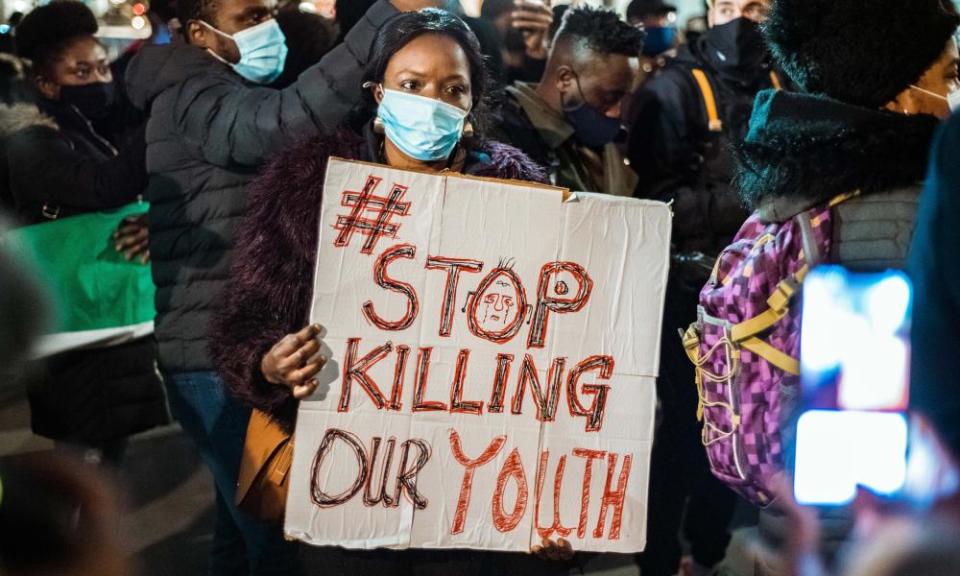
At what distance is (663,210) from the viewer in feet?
9.14

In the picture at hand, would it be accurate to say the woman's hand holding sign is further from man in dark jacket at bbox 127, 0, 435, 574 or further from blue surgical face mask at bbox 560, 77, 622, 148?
blue surgical face mask at bbox 560, 77, 622, 148

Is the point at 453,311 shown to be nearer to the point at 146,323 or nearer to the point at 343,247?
the point at 343,247

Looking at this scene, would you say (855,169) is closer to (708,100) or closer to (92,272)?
(708,100)

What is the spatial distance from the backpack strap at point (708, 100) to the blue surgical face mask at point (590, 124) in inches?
17.4

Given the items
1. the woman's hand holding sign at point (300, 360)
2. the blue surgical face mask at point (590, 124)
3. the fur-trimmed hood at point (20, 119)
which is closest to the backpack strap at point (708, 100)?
the blue surgical face mask at point (590, 124)

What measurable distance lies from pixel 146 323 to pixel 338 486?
2.22 metres

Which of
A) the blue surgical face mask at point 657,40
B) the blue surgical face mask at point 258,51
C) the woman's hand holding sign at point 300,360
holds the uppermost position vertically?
the blue surgical face mask at point 657,40

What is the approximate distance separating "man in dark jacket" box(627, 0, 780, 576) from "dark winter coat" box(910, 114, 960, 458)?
230 centimetres

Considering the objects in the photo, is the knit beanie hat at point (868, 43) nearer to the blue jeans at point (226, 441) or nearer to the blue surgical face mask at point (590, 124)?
the blue surgical face mask at point (590, 124)

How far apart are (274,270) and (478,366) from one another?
21.8 inches

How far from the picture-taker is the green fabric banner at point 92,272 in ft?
13.7

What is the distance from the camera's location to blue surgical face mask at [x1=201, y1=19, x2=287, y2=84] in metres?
3.62

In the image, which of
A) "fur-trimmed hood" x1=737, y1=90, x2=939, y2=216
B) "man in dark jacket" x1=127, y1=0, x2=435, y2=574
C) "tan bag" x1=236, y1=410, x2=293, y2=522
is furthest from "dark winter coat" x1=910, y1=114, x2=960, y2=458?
"man in dark jacket" x1=127, y1=0, x2=435, y2=574

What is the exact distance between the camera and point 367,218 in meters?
2.66
